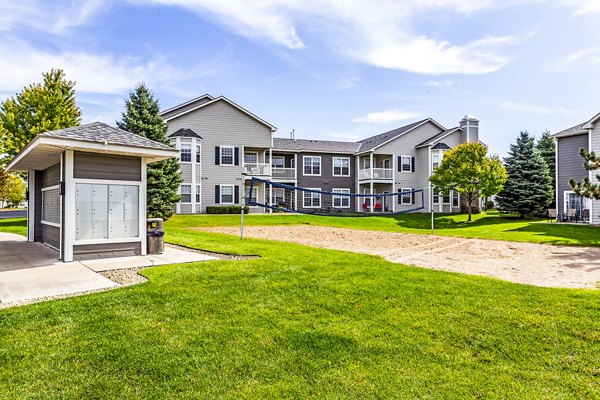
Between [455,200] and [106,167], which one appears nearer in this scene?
[106,167]

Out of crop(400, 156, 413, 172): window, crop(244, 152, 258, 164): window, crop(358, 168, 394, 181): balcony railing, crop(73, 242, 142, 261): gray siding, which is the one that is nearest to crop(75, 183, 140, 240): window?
crop(73, 242, 142, 261): gray siding

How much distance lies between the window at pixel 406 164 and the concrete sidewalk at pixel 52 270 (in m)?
28.8

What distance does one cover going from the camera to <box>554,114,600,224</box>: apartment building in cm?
2216

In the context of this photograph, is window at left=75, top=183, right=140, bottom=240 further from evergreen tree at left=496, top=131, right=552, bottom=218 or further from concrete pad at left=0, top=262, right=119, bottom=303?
evergreen tree at left=496, top=131, right=552, bottom=218

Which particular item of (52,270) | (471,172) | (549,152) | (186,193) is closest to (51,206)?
(52,270)

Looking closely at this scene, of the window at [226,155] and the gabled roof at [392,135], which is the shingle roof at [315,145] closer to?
the gabled roof at [392,135]

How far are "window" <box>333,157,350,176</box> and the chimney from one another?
11537mm

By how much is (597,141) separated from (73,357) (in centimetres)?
2759

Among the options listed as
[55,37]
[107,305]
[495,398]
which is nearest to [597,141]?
[495,398]

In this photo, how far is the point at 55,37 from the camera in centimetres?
1376

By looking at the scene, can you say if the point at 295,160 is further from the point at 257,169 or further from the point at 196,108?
the point at 196,108

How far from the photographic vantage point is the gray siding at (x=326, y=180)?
34031mm

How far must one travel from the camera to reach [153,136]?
72.4 feet

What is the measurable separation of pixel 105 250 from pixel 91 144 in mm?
2645
